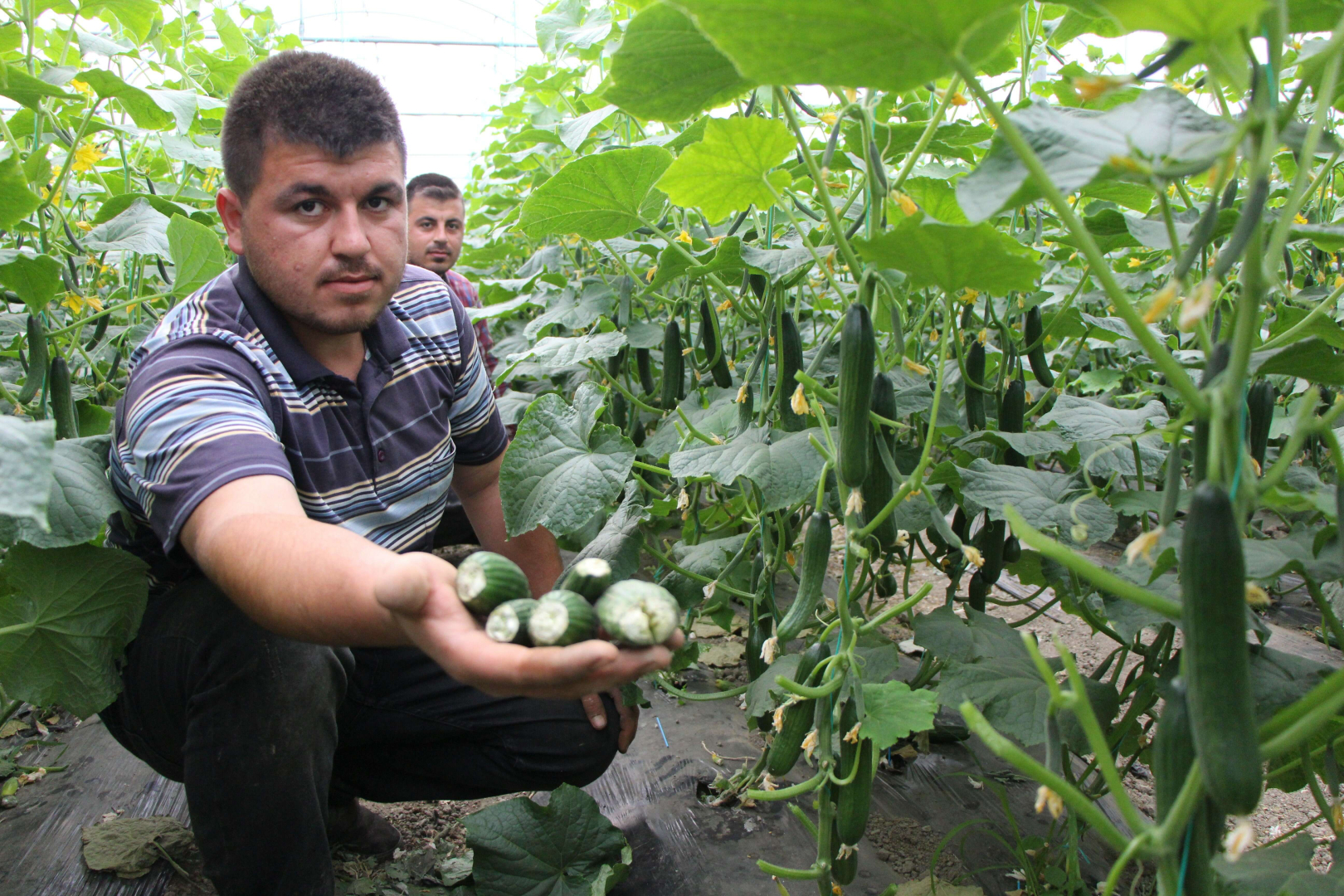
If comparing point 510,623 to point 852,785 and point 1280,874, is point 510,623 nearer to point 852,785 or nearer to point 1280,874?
point 852,785

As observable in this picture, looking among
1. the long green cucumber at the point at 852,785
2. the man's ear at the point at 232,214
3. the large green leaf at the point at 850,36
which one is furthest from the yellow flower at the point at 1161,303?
the man's ear at the point at 232,214

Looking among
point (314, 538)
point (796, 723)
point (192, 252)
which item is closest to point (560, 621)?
point (314, 538)

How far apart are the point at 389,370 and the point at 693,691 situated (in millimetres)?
1381

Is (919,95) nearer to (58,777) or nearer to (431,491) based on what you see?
(431,491)

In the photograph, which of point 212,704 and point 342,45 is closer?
point 212,704

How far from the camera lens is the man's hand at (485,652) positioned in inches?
39.4

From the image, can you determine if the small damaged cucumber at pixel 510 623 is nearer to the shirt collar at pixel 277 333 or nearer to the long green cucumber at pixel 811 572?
the long green cucumber at pixel 811 572

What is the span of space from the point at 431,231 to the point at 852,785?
13.0 feet

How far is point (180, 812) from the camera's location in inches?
87.9

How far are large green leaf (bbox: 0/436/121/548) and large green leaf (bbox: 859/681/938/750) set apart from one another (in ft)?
4.39

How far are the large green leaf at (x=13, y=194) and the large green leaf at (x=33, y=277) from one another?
2.9 inches

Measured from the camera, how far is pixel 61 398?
1.96m

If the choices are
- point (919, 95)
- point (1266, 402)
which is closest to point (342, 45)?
point (919, 95)

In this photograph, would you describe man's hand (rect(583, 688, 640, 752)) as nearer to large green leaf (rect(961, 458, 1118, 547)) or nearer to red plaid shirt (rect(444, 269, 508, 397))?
large green leaf (rect(961, 458, 1118, 547))
